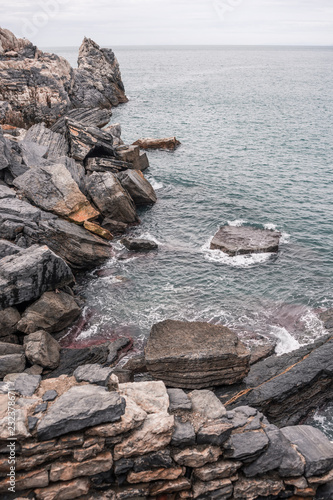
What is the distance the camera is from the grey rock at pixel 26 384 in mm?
13175

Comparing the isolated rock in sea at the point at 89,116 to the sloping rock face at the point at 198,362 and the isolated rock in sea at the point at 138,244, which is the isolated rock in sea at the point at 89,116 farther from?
the sloping rock face at the point at 198,362

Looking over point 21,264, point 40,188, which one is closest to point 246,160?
point 40,188

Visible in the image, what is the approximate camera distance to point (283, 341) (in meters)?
23.9

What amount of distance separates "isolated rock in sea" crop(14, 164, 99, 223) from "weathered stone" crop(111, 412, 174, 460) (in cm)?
2394

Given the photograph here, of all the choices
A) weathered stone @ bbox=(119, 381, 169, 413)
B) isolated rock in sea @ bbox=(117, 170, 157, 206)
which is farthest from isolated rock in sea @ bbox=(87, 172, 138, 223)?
weathered stone @ bbox=(119, 381, 169, 413)

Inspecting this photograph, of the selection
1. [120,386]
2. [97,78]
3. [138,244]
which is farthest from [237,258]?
[97,78]

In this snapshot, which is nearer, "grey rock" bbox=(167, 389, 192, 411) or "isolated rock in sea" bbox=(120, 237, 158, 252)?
"grey rock" bbox=(167, 389, 192, 411)

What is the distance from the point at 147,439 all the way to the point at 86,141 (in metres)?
38.8

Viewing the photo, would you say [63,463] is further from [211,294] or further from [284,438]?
[211,294]

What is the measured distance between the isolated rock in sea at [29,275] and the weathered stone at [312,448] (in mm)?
16490

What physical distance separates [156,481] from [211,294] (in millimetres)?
17193

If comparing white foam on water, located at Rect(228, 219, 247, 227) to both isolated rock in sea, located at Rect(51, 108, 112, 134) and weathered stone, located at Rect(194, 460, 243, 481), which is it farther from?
isolated rock in sea, located at Rect(51, 108, 112, 134)

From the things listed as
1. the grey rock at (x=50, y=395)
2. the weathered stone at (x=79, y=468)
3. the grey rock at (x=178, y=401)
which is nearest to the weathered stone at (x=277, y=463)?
the grey rock at (x=178, y=401)

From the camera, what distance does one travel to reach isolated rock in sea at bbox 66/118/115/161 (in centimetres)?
4362
